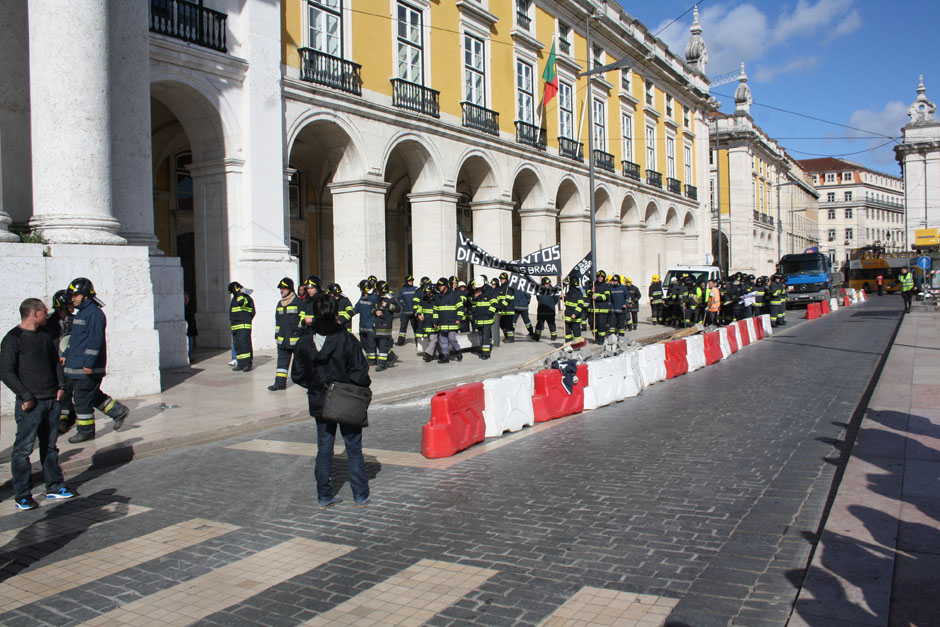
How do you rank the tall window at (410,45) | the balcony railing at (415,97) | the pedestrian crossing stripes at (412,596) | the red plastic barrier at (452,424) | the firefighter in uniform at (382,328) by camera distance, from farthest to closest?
the tall window at (410,45) < the balcony railing at (415,97) < the firefighter in uniform at (382,328) < the red plastic barrier at (452,424) < the pedestrian crossing stripes at (412,596)

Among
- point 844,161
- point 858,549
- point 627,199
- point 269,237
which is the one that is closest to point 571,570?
point 858,549

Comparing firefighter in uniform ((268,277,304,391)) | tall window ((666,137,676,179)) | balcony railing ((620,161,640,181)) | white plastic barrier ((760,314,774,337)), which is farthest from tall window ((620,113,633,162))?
firefighter in uniform ((268,277,304,391))

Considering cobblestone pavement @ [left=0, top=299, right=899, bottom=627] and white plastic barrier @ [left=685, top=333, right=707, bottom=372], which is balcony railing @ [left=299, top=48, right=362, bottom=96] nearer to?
white plastic barrier @ [left=685, top=333, right=707, bottom=372]

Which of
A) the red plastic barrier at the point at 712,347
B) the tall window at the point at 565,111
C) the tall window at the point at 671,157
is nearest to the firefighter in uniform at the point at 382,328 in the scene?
the red plastic barrier at the point at 712,347

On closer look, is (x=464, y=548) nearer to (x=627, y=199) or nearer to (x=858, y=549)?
(x=858, y=549)

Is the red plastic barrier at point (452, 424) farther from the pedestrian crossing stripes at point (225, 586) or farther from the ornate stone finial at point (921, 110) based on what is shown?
the ornate stone finial at point (921, 110)

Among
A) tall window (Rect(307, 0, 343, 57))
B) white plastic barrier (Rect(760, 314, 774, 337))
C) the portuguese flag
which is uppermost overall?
the portuguese flag

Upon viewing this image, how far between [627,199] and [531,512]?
35839 millimetres

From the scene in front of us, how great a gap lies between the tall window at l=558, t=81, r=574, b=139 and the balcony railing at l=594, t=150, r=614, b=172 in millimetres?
2520

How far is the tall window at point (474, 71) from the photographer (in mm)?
26469

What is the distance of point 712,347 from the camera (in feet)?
54.2

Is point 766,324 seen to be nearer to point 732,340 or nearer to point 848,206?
point 732,340

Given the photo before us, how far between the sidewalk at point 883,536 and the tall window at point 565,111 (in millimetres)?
25976

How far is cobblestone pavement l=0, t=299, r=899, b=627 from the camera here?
4320 millimetres
